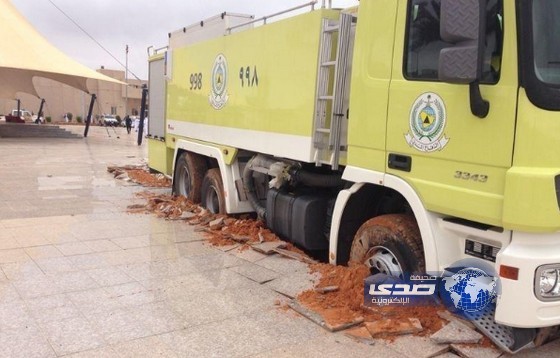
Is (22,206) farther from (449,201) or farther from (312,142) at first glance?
(449,201)

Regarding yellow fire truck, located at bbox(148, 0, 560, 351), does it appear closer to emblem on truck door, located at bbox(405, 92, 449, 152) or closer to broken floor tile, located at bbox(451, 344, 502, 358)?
emblem on truck door, located at bbox(405, 92, 449, 152)

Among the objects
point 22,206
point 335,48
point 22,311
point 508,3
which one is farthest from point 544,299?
point 22,206

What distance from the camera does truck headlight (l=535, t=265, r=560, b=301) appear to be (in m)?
3.18

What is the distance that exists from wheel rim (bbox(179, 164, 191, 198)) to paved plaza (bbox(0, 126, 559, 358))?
121 cm

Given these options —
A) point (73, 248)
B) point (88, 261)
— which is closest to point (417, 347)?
point (88, 261)

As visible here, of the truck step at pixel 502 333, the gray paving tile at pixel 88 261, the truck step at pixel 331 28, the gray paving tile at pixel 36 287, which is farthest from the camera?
the gray paving tile at pixel 88 261

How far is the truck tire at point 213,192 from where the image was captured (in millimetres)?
7723

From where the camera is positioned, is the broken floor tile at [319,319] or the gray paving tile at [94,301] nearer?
the broken floor tile at [319,319]

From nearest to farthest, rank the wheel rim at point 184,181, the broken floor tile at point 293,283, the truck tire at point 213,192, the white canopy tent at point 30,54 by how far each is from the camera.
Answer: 1. the broken floor tile at point 293,283
2. the truck tire at point 213,192
3. the wheel rim at point 184,181
4. the white canopy tent at point 30,54

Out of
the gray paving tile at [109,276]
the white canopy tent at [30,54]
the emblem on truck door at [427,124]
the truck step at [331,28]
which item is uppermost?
the white canopy tent at [30,54]

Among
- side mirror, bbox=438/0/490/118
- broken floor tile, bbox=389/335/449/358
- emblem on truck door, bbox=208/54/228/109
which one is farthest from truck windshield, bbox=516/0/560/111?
emblem on truck door, bbox=208/54/228/109

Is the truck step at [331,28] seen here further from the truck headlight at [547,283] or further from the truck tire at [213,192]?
the truck tire at [213,192]

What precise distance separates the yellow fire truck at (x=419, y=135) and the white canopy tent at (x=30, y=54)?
24.7 metres

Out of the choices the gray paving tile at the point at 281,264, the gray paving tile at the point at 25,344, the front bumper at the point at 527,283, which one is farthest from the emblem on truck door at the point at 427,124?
the gray paving tile at the point at 25,344
